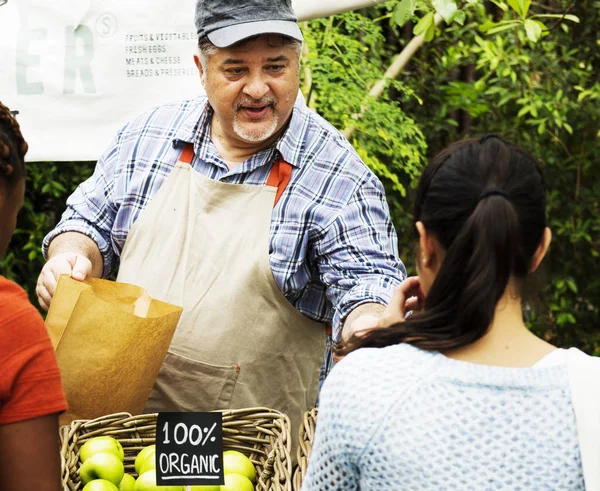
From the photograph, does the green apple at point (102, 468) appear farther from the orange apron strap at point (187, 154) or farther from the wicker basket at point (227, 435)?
the orange apron strap at point (187, 154)

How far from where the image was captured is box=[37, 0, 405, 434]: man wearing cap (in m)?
2.54

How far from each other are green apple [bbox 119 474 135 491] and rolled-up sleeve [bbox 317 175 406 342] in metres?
0.64

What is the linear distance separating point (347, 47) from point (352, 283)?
6.82ft

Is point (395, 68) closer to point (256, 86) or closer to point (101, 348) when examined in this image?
point (256, 86)

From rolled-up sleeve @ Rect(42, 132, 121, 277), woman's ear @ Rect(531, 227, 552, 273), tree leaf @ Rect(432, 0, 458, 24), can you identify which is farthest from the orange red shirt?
tree leaf @ Rect(432, 0, 458, 24)

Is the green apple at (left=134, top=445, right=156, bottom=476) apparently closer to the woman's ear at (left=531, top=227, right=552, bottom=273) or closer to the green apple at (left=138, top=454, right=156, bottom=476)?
the green apple at (left=138, top=454, right=156, bottom=476)

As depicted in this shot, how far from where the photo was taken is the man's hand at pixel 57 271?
247cm

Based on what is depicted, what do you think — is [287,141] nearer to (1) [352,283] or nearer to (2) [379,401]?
(1) [352,283]

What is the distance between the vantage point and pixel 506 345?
1533mm

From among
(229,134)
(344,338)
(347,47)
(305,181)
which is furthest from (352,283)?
(347,47)

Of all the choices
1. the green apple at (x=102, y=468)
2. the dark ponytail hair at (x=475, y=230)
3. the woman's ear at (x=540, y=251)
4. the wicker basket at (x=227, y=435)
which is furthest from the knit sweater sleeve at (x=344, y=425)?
the green apple at (x=102, y=468)

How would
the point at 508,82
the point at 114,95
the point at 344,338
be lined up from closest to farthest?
the point at 344,338 < the point at 114,95 < the point at 508,82

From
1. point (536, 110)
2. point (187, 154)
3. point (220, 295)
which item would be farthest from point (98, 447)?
point (536, 110)

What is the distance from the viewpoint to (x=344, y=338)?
2336mm
